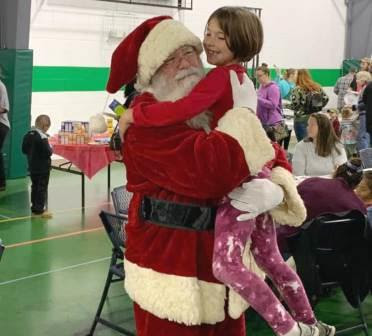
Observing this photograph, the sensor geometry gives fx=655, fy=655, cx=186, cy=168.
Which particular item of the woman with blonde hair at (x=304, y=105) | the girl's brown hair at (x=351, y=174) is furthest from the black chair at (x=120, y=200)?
the woman with blonde hair at (x=304, y=105)

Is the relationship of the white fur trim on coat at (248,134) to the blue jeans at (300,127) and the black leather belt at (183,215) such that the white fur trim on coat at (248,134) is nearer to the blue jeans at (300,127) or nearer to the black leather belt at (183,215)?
the black leather belt at (183,215)

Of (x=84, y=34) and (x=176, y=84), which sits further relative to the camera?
(x=84, y=34)

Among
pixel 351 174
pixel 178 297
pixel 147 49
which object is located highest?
pixel 147 49

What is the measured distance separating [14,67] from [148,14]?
347 cm

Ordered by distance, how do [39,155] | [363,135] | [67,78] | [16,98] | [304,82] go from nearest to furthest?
1. [39,155]
2. [16,98]
3. [363,135]
4. [67,78]
5. [304,82]

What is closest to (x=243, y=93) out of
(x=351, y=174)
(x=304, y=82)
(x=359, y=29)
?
(x=351, y=174)

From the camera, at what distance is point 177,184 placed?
6.09ft

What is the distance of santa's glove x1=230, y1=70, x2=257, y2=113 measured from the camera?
6.15ft

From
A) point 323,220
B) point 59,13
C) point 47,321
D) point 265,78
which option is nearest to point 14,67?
point 59,13

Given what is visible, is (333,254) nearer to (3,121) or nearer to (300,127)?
(3,121)

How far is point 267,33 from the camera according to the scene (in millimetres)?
13266

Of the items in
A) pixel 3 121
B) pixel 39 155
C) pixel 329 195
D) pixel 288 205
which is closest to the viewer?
pixel 288 205

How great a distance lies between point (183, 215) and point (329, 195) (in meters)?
2.00

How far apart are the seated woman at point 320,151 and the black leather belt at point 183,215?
11.6 ft
